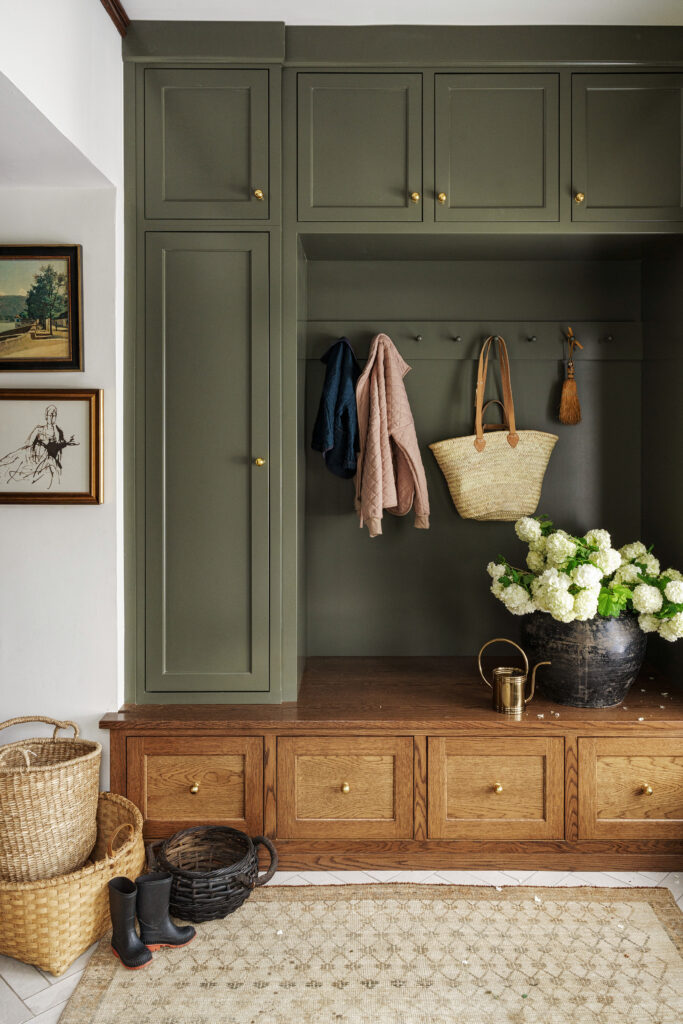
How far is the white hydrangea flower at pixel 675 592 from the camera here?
2254 mm

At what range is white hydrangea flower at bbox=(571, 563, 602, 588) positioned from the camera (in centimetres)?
224

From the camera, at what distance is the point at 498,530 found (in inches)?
113

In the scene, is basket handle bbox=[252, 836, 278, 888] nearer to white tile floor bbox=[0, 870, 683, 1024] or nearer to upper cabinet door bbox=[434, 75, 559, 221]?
white tile floor bbox=[0, 870, 683, 1024]

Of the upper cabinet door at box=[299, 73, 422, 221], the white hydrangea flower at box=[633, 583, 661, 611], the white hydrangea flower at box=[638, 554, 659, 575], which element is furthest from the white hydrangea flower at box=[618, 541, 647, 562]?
the upper cabinet door at box=[299, 73, 422, 221]

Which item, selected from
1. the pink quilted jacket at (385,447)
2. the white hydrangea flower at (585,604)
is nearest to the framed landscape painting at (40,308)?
the pink quilted jacket at (385,447)

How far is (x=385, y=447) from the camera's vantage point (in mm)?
2525

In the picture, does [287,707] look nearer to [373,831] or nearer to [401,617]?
[373,831]

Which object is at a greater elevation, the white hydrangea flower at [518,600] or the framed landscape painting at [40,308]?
the framed landscape painting at [40,308]

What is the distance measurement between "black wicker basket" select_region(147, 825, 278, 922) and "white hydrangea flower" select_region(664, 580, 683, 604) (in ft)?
4.68

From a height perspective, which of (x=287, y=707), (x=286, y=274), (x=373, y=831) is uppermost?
(x=286, y=274)

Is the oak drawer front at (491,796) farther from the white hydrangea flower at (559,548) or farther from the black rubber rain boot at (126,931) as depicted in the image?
the black rubber rain boot at (126,931)

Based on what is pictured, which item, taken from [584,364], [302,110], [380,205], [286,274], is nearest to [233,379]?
[286,274]

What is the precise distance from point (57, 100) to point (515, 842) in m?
2.45

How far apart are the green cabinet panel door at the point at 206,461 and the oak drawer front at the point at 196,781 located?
0.64 ft
